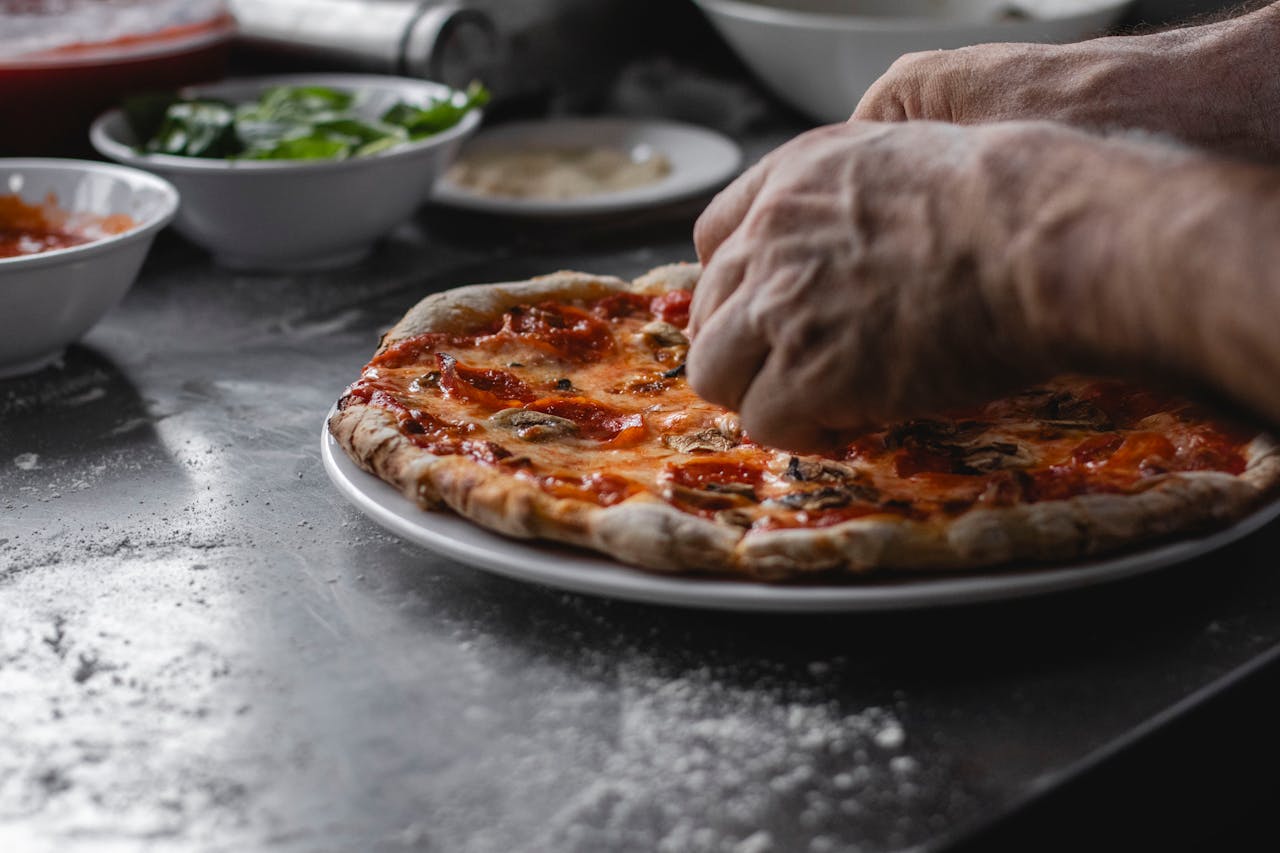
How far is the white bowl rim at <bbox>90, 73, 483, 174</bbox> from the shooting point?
263 centimetres

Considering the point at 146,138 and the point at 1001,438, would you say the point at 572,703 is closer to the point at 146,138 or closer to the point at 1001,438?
the point at 1001,438

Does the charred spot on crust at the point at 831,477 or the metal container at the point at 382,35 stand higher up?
the metal container at the point at 382,35

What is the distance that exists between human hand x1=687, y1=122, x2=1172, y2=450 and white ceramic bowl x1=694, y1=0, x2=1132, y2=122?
1751 mm

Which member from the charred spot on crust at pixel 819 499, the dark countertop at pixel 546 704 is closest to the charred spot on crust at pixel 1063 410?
the dark countertop at pixel 546 704

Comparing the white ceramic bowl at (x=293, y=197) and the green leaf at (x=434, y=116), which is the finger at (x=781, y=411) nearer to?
the white ceramic bowl at (x=293, y=197)

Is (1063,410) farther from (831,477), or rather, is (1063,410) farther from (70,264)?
(70,264)

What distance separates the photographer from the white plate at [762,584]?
4.26 feet

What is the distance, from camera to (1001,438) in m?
1.68

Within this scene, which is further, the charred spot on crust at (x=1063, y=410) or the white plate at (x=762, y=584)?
the charred spot on crust at (x=1063, y=410)

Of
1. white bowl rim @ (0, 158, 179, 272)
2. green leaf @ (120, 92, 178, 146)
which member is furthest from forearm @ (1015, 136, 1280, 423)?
green leaf @ (120, 92, 178, 146)

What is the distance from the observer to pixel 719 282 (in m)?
1.52

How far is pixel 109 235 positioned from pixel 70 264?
14.7 inches

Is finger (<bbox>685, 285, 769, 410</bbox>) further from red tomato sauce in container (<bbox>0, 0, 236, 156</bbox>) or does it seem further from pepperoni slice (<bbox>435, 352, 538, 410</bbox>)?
red tomato sauce in container (<bbox>0, 0, 236, 156</bbox>)

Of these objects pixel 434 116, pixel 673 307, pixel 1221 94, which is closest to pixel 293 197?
pixel 434 116
